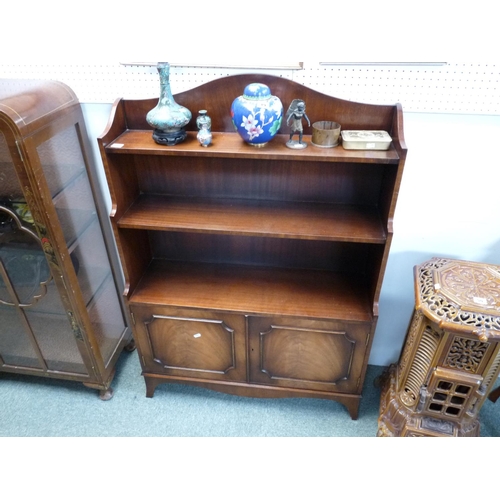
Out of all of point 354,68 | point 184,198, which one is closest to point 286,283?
point 184,198

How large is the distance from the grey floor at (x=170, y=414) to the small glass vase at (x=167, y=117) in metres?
1.10

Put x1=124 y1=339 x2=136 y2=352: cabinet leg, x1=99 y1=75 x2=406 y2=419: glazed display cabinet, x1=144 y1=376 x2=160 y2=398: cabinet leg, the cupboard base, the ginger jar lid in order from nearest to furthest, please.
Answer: the ginger jar lid → x1=99 y1=75 x2=406 y2=419: glazed display cabinet → the cupboard base → x1=144 y1=376 x2=160 y2=398: cabinet leg → x1=124 y1=339 x2=136 y2=352: cabinet leg

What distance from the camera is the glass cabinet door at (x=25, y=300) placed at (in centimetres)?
125

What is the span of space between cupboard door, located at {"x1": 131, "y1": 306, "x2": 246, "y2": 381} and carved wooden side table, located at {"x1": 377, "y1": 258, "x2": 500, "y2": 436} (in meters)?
0.60

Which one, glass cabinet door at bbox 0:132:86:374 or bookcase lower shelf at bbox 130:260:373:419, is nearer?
glass cabinet door at bbox 0:132:86:374

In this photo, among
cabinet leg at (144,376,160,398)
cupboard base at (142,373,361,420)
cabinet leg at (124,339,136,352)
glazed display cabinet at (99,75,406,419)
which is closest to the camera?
glazed display cabinet at (99,75,406,419)

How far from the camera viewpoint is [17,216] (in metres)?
1.25

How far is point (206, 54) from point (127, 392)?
1.39 m

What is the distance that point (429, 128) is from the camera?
4.05 ft

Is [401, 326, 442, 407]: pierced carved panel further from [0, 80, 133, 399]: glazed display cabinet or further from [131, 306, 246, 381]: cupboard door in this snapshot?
[0, 80, 133, 399]: glazed display cabinet

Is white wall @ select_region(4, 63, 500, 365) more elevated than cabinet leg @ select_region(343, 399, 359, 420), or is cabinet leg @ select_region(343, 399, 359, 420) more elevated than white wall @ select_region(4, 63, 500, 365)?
white wall @ select_region(4, 63, 500, 365)

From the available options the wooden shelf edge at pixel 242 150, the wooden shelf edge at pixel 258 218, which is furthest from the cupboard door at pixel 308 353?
the wooden shelf edge at pixel 242 150

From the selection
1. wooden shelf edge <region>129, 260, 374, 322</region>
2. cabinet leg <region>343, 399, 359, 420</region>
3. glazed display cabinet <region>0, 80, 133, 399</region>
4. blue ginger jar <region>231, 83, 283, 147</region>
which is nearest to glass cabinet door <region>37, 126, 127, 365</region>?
glazed display cabinet <region>0, 80, 133, 399</region>

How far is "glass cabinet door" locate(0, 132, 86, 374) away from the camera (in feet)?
4.09
